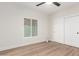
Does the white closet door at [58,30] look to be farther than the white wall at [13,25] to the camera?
Yes

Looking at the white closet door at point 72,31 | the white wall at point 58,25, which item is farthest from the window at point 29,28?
the white closet door at point 72,31

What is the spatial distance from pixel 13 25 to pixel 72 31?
9.00 feet

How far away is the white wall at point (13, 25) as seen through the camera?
2934 mm

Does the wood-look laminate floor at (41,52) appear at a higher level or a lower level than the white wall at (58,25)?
lower

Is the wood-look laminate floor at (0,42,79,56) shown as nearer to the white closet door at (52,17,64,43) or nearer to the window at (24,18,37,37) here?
the white closet door at (52,17,64,43)

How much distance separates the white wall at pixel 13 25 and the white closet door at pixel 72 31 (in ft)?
4.23

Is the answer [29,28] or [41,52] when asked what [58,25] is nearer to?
[29,28]

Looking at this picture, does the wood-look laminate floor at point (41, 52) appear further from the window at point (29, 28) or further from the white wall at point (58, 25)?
the window at point (29, 28)

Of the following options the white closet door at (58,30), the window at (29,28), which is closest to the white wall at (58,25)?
the white closet door at (58,30)

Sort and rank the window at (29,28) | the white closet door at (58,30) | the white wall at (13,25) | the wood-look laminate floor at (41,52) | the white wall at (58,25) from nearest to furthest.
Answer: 1. the wood-look laminate floor at (41,52)
2. the white wall at (13,25)
3. the window at (29,28)
4. the white wall at (58,25)
5. the white closet door at (58,30)

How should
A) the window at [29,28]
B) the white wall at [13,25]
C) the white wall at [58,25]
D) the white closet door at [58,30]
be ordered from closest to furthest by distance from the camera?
the white wall at [13,25], the window at [29,28], the white wall at [58,25], the white closet door at [58,30]

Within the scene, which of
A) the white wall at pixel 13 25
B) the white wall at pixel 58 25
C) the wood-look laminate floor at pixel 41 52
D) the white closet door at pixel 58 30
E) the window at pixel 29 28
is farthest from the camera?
the white closet door at pixel 58 30

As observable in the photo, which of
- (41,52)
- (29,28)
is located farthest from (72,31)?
(29,28)

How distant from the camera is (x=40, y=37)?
3.88 metres
